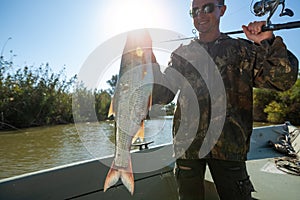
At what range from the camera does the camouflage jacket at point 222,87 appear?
1.77 metres

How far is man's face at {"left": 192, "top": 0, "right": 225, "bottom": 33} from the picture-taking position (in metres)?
1.97

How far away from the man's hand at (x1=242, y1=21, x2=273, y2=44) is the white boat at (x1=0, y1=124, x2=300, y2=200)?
6.80ft

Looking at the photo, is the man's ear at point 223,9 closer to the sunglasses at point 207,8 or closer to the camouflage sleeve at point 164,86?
the sunglasses at point 207,8

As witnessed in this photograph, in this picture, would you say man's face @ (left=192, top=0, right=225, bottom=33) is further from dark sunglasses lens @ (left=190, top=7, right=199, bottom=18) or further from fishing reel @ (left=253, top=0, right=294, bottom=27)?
fishing reel @ (left=253, top=0, right=294, bottom=27)

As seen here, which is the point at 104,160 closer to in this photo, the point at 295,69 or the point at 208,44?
A: the point at 208,44

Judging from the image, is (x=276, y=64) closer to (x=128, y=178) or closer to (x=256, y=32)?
(x=256, y=32)

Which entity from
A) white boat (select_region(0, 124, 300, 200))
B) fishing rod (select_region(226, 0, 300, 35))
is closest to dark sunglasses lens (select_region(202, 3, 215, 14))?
fishing rod (select_region(226, 0, 300, 35))

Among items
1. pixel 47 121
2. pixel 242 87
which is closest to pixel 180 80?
pixel 242 87

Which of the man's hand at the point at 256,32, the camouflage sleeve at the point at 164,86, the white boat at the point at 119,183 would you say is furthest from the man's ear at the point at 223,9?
the white boat at the point at 119,183

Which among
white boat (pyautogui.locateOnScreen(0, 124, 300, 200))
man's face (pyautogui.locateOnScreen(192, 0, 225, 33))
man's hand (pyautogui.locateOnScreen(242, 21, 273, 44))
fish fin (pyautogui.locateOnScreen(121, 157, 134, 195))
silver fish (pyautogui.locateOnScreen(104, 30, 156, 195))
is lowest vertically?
white boat (pyautogui.locateOnScreen(0, 124, 300, 200))

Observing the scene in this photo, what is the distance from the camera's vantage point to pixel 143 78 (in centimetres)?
210

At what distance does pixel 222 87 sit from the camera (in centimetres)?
190

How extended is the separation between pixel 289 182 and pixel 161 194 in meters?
1.69

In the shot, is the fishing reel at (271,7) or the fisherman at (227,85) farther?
the fishing reel at (271,7)
